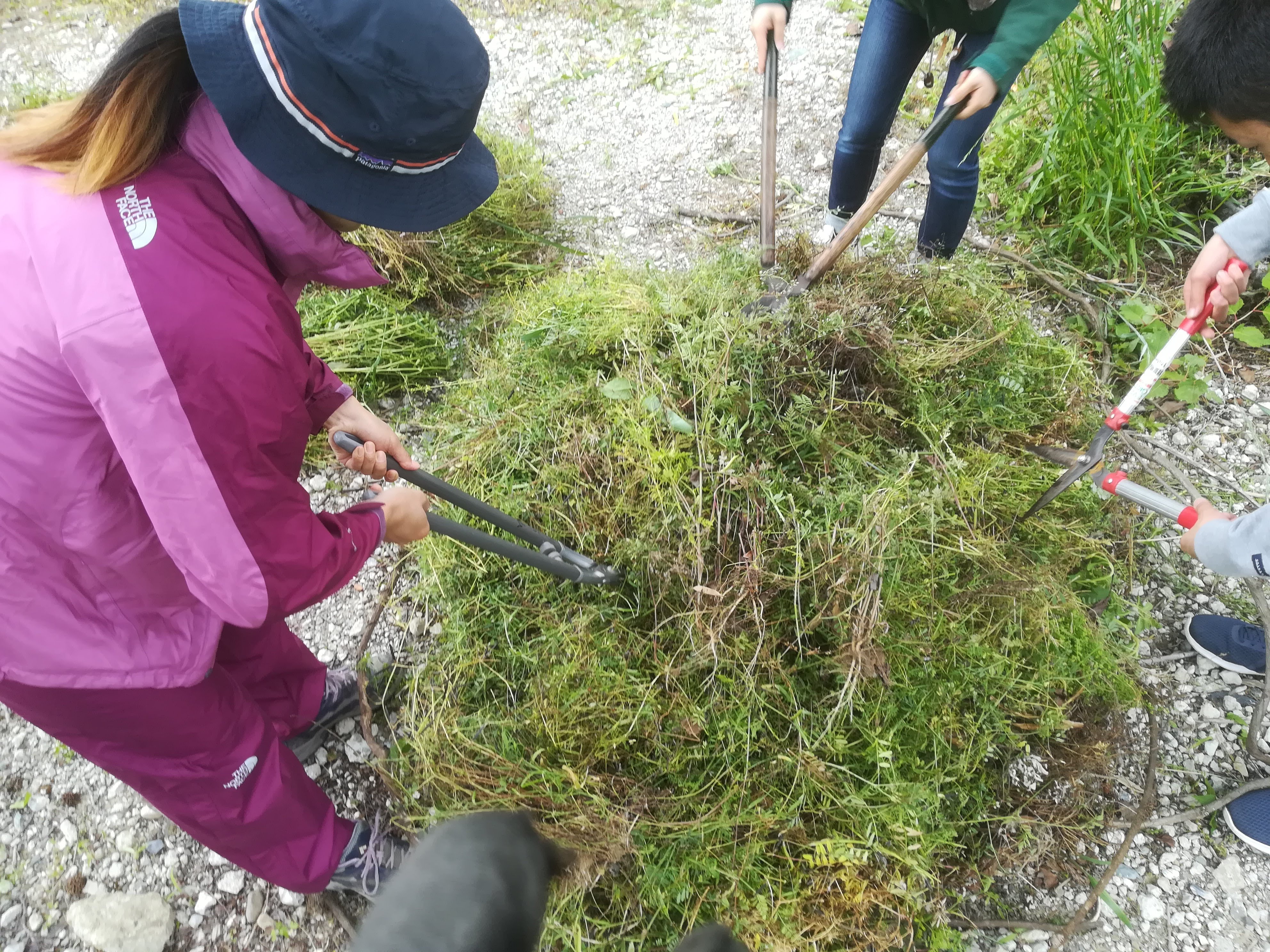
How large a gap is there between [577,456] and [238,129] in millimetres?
1166

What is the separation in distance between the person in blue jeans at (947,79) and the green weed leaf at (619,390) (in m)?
1.16

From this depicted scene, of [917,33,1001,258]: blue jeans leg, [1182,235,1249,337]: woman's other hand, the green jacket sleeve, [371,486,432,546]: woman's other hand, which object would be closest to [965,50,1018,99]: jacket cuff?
the green jacket sleeve

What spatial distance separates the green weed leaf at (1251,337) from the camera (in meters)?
2.53

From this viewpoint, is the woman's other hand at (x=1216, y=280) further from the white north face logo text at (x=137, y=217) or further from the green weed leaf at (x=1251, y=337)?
the white north face logo text at (x=137, y=217)

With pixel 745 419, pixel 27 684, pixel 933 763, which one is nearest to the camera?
pixel 27 684

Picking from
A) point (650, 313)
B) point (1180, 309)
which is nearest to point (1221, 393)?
point (1180, 309)

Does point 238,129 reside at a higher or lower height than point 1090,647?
higher

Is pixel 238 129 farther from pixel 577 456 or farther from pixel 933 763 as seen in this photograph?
pixel 933 763

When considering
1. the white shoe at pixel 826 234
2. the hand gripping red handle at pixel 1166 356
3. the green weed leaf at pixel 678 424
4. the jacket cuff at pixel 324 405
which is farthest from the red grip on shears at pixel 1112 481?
the jacket cuff at pixel 324 405

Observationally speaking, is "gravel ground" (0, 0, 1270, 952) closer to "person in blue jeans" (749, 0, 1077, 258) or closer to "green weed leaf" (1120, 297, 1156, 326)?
"green weed leaf" (1120, 297, 1156, 326)

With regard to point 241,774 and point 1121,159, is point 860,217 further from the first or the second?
point 241,774

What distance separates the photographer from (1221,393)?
254 centimetres

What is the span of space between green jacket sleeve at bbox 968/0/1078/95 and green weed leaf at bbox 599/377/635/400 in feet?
4.24

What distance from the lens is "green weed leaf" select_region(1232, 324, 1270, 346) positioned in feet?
8.29
